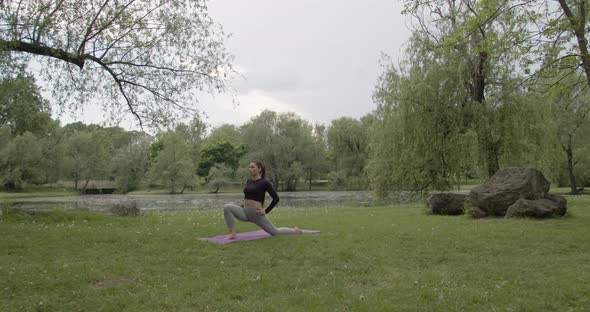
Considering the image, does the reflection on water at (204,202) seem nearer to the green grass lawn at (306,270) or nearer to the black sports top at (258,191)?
the green grass lawn at (306,270)

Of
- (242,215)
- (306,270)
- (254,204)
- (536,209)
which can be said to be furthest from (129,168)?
(306,270)

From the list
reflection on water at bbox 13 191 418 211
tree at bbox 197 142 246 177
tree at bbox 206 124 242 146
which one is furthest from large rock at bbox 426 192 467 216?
tree at bbox 206 124 242 146

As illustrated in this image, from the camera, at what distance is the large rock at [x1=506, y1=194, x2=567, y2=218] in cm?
1544

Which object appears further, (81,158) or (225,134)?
(225,134)

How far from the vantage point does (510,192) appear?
645 inches

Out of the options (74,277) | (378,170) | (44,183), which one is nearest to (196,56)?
(74,277)

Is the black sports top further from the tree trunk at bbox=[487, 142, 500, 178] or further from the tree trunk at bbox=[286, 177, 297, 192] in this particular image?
the tree trunk at bbox=[286, 177, 297, 192]

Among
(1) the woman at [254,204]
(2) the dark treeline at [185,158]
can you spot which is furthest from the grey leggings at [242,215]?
(2) the dark treeline at [185,158]

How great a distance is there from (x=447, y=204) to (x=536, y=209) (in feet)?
11.7

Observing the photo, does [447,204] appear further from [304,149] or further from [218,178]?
[218,178]

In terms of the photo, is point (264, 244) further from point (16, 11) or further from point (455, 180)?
point (455, 180)

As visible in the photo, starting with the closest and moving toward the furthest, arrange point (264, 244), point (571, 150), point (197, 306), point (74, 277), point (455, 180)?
point (197, 306) → point (74, 277) → point (264, 244) → point (455, 180) → point (571, 150)

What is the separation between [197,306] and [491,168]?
23.0m

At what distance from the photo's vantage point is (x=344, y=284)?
7.23 m
